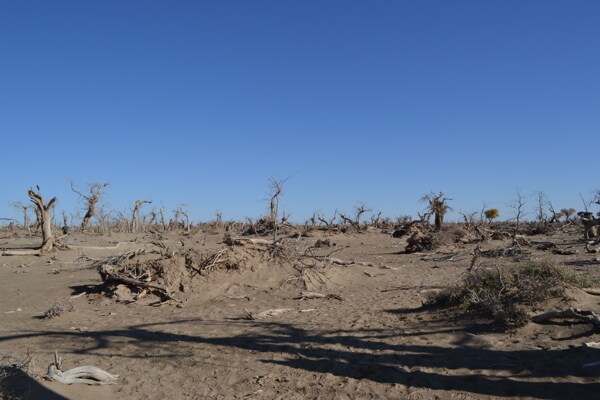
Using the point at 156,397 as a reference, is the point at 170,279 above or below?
above

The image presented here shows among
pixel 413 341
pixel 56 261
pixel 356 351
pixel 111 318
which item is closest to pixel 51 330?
pixel 111 318

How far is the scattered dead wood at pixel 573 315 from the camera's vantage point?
18.1 ft

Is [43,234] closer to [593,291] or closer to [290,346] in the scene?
[290,346]

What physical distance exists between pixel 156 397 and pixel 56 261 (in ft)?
41.6

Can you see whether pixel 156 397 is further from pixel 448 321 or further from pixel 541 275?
pixel 541 275

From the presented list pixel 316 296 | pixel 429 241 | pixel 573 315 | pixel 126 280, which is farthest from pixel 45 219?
pixel 573 315

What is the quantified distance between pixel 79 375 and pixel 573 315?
228 inches

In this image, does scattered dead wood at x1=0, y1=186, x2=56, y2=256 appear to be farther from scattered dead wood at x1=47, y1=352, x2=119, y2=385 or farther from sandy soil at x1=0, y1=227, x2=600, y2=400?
scattered dead wood at x1=47, y1=352, x2=119, y2=385

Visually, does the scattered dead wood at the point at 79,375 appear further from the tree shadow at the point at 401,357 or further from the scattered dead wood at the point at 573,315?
the scattered dead wood at the point at 573,315

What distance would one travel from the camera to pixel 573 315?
227 inches

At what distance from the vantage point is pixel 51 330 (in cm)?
748

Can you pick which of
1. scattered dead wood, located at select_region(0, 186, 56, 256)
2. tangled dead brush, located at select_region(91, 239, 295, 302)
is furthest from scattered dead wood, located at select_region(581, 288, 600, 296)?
scattered dead wood, located at select_region(0, 186, 56, 256)

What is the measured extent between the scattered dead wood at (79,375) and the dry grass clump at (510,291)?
15.9 feet

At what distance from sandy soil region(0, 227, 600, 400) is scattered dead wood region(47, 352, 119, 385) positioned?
0.08 metres
